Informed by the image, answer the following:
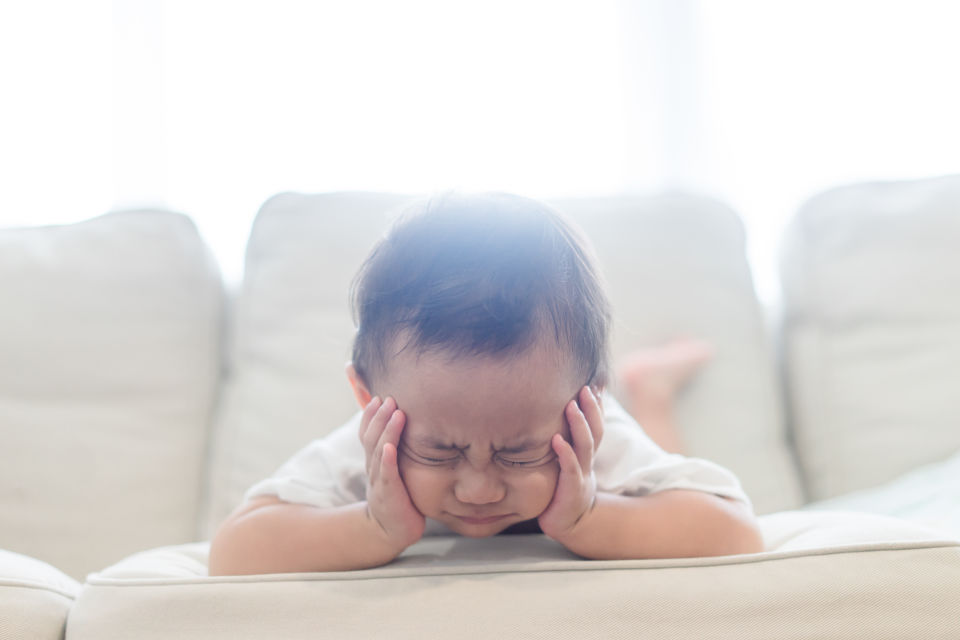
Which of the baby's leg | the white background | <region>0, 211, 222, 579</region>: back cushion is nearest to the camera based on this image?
<region>0, 211, 222, 579</region>: back cushion

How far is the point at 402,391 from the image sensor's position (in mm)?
836

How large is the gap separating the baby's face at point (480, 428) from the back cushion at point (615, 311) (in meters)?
0.51

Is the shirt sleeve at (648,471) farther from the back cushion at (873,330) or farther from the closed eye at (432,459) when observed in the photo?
the back cushion at (873,330)

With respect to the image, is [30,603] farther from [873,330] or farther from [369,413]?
[873,330]

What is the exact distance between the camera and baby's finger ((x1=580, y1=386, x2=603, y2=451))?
86cm

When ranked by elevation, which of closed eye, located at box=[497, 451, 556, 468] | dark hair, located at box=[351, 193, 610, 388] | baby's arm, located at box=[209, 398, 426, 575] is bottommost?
baby's arm, located at box=[209, 398, 426, 575]

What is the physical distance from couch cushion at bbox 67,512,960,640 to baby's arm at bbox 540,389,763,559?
108 mm

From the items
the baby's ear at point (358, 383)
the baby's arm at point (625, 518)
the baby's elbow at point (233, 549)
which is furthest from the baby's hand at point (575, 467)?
the baby's elbow at point (233, 549)

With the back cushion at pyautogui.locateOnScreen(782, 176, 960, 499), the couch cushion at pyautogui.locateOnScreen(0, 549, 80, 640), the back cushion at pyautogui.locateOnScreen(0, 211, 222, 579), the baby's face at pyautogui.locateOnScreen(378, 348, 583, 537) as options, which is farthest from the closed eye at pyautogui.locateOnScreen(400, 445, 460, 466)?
the back cushion at pyautogui.locateOnScreen(782, 176, 960, 499)

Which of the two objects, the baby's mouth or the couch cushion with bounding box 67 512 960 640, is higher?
the couch cushion with bounding box 67 512 960 640

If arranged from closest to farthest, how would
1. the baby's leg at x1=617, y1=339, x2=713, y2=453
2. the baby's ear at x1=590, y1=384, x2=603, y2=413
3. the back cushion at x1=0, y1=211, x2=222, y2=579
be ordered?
1. the baby's ear at x1=590, y1=384, x2=603, y2=413
2. the back cushion at x1=0, y1=211, x2=222, y2=579
3. the baby's leg at x1=617, y1=339, x2=713, y2=453

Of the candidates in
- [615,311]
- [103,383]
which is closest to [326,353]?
[103,383]

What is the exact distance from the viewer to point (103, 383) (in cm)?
135

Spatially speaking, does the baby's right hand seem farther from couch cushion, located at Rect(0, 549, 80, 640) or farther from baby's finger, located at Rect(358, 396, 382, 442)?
couch cushion, located at Rect(0, 549, 80, 640)
